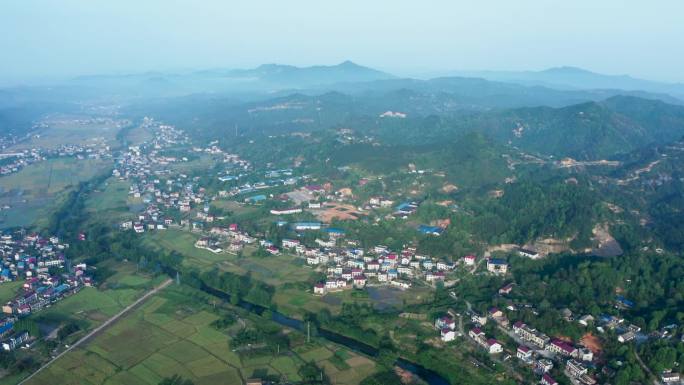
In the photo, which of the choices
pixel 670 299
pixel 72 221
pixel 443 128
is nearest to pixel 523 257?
pixel 670 299

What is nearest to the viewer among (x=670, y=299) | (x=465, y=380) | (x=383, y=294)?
(x=465, y=380)

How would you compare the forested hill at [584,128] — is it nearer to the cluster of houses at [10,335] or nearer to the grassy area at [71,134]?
the cluster of houses at [10,335]

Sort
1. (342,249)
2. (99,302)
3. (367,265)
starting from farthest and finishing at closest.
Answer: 1. (342,249)
2. (367,265)
3. (99,302)

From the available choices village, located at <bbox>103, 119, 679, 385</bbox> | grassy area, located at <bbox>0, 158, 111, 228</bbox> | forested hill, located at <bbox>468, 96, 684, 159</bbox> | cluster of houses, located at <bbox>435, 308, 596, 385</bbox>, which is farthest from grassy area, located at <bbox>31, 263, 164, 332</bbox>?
forested hill, located at <bbox>468, 96, 684, 159</bbox>

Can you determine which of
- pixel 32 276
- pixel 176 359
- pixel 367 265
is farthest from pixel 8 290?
pixel 367 265

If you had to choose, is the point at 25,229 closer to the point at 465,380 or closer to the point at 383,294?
the point at 383,294

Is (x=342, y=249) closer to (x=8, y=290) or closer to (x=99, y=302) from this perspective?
(x=99, y=302)

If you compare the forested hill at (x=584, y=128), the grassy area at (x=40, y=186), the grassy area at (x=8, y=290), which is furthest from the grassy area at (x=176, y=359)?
the forested hill at (x=584, y=128)
